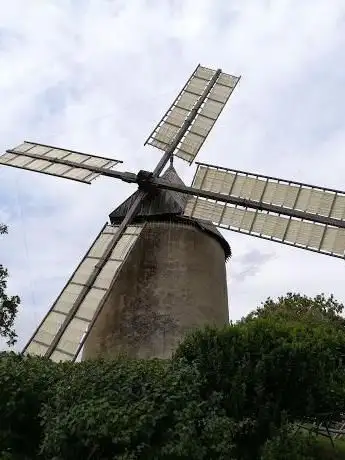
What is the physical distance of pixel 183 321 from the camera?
43.2 feet

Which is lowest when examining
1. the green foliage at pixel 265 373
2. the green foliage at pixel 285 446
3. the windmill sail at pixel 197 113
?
the green foliage at pixel 285 446

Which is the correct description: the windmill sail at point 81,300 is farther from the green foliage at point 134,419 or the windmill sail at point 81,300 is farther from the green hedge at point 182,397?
the green foliage at point 134,419

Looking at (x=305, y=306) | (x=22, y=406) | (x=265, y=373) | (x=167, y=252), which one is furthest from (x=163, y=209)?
(x=305, y=306)

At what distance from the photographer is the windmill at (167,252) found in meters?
12.9

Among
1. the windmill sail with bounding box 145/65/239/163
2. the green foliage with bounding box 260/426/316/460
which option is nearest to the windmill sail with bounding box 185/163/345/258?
the windmill sail with bounding box 145/65/239/163

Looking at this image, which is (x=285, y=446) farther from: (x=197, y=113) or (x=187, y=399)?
(x=197, y=113)

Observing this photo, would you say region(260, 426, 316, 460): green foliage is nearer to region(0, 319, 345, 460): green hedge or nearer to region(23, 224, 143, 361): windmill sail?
region(0, 319, 345, 460): green hedge

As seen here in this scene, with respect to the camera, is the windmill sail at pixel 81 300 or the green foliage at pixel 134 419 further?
the windmill sail at pixel 81 300

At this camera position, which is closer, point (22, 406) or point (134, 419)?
point (134, 419)

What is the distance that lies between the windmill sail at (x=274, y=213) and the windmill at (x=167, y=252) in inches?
0.9

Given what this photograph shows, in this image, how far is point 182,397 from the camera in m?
8.45

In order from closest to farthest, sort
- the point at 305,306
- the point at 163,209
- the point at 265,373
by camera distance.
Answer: the point at 265,373 → the point at 163,209 → the point at 305,306

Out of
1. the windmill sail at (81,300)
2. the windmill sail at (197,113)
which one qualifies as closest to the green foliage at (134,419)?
the windmill sail at (81,300)

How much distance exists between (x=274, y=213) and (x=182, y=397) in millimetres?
6895
